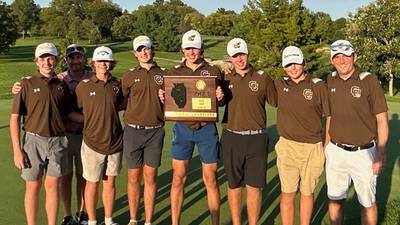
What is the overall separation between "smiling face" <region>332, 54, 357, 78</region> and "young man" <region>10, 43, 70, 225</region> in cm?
295

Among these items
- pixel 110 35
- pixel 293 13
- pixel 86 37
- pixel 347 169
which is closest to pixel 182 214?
pixel 347 169

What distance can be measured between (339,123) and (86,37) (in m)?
70.2

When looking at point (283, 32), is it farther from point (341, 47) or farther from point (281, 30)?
point (341, 47)

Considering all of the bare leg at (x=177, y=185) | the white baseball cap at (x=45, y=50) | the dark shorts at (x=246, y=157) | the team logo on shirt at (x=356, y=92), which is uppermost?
the white baseball cap at (x=45, y=50)

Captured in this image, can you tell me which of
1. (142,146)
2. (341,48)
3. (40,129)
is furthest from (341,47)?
(40,129)

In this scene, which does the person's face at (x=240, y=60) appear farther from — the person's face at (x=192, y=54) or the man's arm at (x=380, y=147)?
the man's arm at (x=380, y=147)

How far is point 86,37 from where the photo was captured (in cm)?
7206

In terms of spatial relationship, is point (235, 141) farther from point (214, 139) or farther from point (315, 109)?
point (315, 109)

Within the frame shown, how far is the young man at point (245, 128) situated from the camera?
5367mm

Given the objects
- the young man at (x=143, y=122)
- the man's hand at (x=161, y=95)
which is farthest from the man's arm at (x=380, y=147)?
the young man at (x=143, y=122)

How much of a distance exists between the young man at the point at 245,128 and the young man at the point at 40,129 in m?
1.82

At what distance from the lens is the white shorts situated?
16.7 feet

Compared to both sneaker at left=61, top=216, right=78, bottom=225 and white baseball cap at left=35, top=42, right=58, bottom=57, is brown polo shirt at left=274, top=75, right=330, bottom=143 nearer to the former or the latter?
white baseball cap at left=35, top=42, right=58, bottom=57

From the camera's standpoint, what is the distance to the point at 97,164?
5.64 metres
